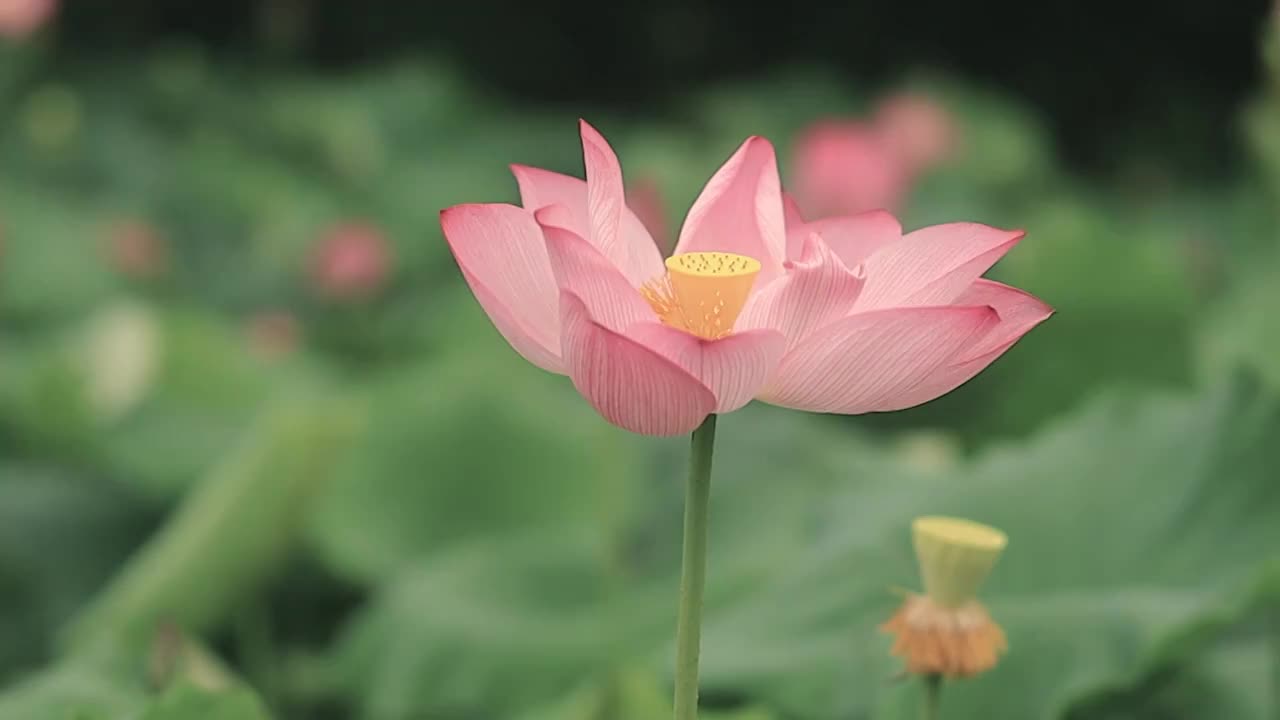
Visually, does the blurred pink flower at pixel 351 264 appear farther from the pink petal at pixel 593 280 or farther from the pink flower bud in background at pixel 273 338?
the pink petal at pixel 593 280

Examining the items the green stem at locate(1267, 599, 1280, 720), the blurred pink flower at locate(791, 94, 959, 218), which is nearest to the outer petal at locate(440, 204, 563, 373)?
the green stem at locate(1267, 599, 1280, 720)

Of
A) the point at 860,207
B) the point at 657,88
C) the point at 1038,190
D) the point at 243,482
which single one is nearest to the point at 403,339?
the point at 860,207

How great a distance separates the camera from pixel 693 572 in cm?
41

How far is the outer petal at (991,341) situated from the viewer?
1.38ft

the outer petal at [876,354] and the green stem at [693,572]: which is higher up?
the outer petal at [876,354]

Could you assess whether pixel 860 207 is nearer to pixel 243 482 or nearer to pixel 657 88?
pixel 243 482

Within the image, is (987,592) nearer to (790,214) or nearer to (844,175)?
(790,214)

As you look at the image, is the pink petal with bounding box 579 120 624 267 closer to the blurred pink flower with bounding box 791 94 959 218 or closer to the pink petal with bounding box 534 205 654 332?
the pink petal with bounding box 534 205 654 332

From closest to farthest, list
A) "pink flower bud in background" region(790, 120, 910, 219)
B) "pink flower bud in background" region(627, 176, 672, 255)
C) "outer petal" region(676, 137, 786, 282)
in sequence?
"outer petal" region(676, 137, 786, 282) → "pink flower bud in background" region(627, 176, 672, 255) → "pink flower bud in background" region(790, 120, 910, 219)

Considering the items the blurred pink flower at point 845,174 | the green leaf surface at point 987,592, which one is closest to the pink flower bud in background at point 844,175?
the blurred pink flower at point 845,174

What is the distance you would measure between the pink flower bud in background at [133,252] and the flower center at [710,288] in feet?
7.39

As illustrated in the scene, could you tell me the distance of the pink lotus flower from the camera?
15.7 inches

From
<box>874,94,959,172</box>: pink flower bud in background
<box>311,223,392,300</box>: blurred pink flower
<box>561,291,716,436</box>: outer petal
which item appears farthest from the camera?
<box>874,94,959,172</box>: pink flower bud in background

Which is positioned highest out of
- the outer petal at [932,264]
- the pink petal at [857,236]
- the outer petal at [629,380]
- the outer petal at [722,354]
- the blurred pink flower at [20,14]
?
the blurred pink flower at [20,14]
